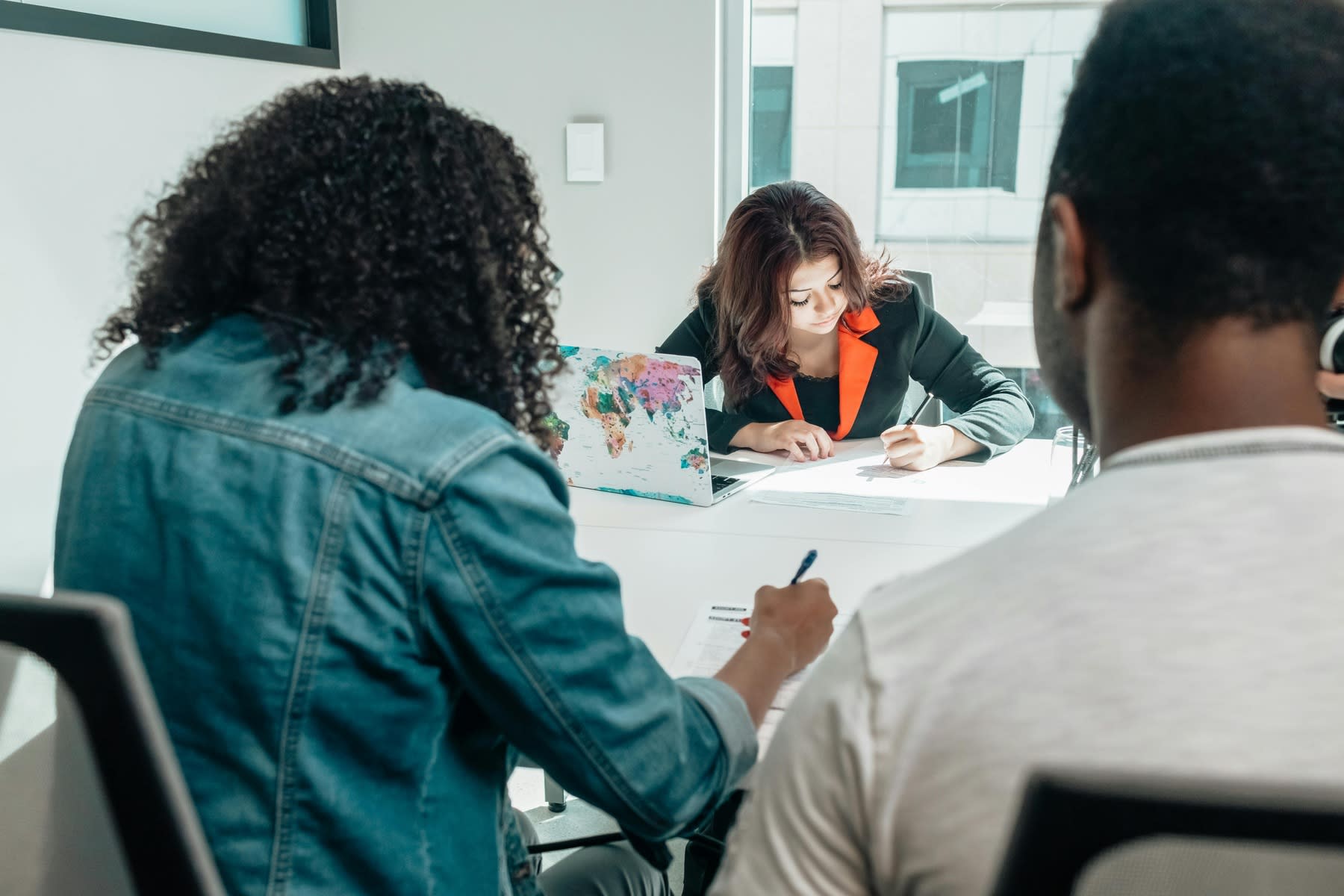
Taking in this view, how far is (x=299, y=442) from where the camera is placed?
0.73 meters

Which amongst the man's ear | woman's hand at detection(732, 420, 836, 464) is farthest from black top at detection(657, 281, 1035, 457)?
the man's ear

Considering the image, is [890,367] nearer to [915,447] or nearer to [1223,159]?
[915,447]

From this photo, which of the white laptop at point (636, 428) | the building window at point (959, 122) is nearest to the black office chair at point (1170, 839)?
the white laptop at point (636, 428)

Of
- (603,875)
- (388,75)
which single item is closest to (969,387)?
(603,875)

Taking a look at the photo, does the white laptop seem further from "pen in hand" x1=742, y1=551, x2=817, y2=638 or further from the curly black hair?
the curly black hair

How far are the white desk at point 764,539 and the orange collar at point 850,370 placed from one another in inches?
18.1

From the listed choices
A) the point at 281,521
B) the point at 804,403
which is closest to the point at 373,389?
the point at 281,521

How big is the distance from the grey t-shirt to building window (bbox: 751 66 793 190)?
8.60 ft

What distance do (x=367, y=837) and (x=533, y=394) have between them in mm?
397

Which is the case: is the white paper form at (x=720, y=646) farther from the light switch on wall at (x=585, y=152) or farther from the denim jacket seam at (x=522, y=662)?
the light switch on wall at (x=585, y=152)

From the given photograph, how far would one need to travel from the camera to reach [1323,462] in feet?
1.56

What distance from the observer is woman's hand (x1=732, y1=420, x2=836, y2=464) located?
2.02 meters

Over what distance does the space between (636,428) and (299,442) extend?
1039 mm

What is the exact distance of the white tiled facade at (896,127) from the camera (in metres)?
2.82
